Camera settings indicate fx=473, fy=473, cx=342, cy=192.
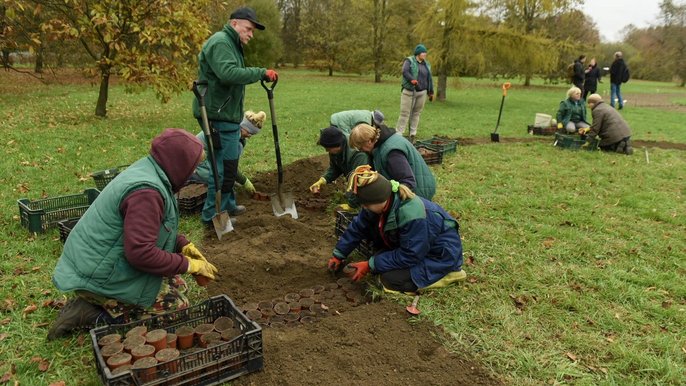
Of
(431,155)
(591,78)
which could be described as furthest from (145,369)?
(591,78)

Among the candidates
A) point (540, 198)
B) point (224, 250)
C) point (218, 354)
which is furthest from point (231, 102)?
point (540, 198)

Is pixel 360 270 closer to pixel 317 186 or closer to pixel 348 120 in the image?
pixel 317 186

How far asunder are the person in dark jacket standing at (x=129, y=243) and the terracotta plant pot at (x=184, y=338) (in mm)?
380

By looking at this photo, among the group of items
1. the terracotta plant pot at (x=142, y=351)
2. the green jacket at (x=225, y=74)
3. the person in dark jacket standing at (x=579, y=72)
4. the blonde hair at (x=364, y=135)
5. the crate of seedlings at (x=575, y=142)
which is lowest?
the terracotta plant pot at (x=142, y=351)

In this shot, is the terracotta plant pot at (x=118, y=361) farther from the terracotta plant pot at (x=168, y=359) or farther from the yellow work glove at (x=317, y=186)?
the yellow work glove at (x=317, y=186)

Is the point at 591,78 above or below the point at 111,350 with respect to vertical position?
above

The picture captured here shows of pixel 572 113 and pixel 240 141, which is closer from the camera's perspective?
pixel 240 141

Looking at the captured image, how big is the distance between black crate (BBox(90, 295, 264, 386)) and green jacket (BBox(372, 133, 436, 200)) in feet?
7.39

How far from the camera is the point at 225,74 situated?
488 cm

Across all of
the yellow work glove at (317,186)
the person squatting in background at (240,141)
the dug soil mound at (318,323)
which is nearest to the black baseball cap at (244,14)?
the person squatting in background at (240,141)

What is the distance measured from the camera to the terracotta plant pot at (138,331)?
9.59ft

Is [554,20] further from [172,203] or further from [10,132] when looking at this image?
[172,203]

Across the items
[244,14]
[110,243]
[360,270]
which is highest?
[244,14]

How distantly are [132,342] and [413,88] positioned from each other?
8.64m
